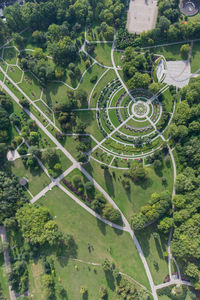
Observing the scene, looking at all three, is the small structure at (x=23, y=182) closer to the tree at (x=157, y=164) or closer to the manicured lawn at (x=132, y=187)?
the manicured lawn at (x=132, y=187)

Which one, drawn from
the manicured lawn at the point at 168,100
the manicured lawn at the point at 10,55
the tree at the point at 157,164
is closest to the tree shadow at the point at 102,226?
the tree at the point at 157,164

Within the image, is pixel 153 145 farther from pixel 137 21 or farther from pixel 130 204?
pixel 137 21

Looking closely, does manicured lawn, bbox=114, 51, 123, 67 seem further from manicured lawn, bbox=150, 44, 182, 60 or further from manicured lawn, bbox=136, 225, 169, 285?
manicured lawn, bbox=136, 225, 169, 285

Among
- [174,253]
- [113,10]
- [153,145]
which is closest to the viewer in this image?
[174,253]

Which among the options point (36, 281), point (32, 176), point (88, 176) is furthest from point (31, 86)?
point (36, 281)

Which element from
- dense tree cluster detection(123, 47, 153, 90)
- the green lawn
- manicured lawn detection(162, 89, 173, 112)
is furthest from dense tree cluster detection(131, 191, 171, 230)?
the green lawn

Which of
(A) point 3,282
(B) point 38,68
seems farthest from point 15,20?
(A) point 3,282
